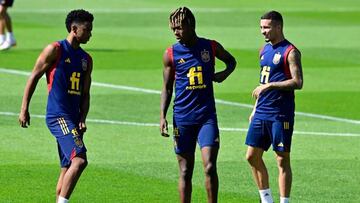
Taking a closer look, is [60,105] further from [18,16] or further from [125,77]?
[18,16]

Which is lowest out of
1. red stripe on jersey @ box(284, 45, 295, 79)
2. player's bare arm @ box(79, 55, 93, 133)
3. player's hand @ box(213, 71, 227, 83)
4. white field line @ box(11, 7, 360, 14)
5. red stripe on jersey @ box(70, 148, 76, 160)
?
red stripe on jersey @ box(70, 148, 76, 160)

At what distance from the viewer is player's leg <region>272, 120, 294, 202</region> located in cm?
1441

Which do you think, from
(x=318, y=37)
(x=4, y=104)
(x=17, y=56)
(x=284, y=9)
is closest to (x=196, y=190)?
(x=4, y=104)

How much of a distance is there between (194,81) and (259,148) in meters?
1.19

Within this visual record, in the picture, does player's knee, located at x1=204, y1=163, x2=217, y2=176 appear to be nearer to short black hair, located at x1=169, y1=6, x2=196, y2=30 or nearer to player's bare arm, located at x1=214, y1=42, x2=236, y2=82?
player's bare arm, located at x1=214, y1=42, x2=236, y2=82

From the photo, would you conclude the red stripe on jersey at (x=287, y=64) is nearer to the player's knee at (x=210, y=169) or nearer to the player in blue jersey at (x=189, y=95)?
the player in blue jersey at (x=189, y=95)

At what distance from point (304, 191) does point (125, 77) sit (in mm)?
11463

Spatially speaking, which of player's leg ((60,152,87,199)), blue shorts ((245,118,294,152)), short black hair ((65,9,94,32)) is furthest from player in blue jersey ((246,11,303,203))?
player's leg ((60,152,87,199))

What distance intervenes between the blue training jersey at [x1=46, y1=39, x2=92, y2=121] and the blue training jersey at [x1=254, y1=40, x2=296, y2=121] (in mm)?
2066

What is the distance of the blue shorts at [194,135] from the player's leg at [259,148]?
0.66 metres

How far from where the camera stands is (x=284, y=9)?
42.5 meters

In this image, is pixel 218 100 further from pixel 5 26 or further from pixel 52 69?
pixel 52 69

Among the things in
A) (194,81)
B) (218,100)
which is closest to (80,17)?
(194,81)

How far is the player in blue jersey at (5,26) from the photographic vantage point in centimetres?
3022
